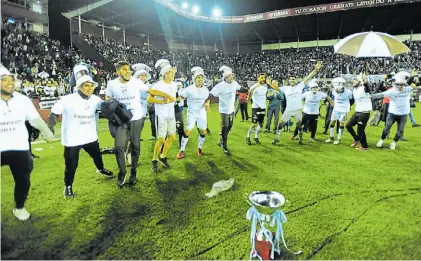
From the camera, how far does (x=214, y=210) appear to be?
4.49 m

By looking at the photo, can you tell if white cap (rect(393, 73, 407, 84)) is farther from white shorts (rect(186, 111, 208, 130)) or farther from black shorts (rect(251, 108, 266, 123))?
white shorts (rect(186, 111, 208, 130))

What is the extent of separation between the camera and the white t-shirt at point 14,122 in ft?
12.4

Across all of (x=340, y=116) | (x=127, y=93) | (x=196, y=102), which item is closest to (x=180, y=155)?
(x=196, y=102)

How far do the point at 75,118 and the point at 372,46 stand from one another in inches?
279

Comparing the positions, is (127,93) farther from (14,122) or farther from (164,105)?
(14,122)

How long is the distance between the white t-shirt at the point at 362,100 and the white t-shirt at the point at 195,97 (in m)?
3.98

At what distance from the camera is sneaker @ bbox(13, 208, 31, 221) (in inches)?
161

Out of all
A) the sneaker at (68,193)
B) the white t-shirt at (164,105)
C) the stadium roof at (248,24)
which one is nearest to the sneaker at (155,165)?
the white t-shirt at (164,105)

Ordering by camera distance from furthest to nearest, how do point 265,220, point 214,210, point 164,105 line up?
1. point 164,105
2. point 214,210
3. point 265,220

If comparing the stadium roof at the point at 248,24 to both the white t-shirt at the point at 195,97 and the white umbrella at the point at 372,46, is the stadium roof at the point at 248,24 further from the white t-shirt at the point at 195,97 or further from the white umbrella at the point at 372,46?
the white umbrella at the point at 372,46

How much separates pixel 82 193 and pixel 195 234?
2331 mm

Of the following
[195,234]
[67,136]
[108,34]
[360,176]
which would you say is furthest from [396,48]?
[108,34]

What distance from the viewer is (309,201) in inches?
188

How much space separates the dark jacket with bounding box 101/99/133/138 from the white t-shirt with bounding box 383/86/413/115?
20.7 feet
